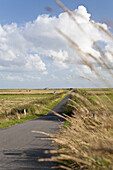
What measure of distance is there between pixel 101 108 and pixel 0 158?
12.8 feet

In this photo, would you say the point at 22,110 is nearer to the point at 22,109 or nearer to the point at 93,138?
the point at 22,109

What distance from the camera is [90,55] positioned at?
2.85 m

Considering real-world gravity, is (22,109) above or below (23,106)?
below

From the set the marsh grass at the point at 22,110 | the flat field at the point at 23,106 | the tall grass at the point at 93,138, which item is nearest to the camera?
the tall grass at the point at 93,138

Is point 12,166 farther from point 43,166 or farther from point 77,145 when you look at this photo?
point 77,145

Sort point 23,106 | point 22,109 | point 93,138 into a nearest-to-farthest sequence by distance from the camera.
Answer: point 93,138, point 22,109, point 23,106

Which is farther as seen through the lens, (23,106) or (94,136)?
(23,106)

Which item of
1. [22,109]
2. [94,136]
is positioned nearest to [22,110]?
[22,109]

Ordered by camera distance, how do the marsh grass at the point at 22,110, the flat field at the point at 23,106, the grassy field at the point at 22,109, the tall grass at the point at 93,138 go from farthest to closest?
1. the flat field at the point at 23,106
2. the grassy field at the point at 22,109
3. the marsh grass at the point at 22,110
4. the tall grass at the point at 93,138

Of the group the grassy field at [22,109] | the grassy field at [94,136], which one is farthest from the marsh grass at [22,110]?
the grassy field at [94,136]

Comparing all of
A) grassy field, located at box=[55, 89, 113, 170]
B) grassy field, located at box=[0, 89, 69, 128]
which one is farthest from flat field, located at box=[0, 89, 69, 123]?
grassy field, located at box=[55, 89, 113, 170]

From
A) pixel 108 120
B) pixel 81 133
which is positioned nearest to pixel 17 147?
pixel 81 133

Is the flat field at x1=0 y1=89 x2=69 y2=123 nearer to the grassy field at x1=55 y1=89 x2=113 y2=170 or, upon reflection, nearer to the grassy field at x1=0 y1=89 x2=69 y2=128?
the grassy field at x1=0 y1=89 x2=69 y2=128

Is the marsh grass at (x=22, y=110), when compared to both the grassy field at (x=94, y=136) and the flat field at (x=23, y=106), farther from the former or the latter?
the grassy field at (x=94, y=136)
